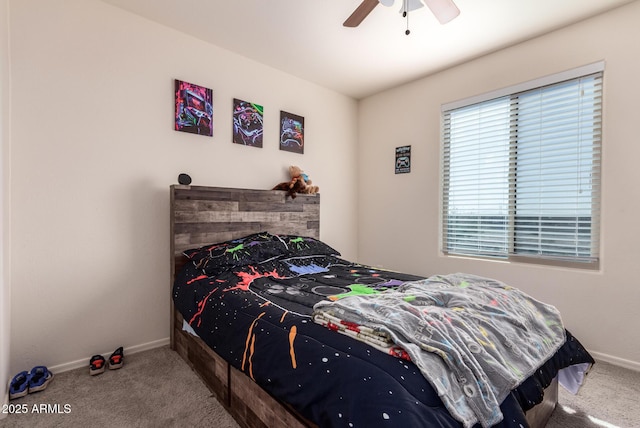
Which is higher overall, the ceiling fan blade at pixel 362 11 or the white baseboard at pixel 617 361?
the ceiling fan blade at pixel 362 11

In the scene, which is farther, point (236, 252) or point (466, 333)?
point (236, 252)

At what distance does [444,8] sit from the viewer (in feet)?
6.09

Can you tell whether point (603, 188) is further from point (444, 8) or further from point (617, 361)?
point (444, 8)

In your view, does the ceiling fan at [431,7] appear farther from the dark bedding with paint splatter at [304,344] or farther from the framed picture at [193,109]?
the dark bedding with paint splatter at [304,344]

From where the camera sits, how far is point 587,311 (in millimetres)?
2375

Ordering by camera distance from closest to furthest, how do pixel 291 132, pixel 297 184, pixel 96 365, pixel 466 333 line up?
pixel 466 333, pixel 96 365, pixel 297 184, pixel 291 132

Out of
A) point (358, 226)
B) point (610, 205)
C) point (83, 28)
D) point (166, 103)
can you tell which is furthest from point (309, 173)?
point (610, 205)

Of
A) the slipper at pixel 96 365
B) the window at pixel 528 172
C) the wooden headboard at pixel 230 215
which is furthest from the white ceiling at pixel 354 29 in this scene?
the slipper at pixel 96 365

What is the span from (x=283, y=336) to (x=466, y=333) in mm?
704

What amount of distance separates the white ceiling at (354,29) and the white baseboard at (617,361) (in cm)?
259

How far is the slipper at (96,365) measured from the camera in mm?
2025

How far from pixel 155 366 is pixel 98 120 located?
1.81 m

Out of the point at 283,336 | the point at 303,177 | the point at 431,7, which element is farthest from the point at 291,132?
the point at 283,336

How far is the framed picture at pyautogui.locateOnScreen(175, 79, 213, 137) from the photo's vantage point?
2.55 meters
